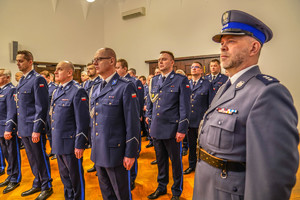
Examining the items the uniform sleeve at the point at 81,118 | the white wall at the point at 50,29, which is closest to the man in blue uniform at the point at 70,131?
the uniform sleeve at the point at 81,118

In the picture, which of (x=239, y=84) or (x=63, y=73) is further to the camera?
(x=63, y=73)

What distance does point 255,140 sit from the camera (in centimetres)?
75

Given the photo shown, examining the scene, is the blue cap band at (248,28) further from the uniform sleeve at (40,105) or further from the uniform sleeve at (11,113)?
the uniform sleeve at (11,113)

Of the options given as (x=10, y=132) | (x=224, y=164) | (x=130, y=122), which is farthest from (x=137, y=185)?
(x=224, y=164)

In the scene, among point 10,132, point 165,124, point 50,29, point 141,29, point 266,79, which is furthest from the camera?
point 141,29

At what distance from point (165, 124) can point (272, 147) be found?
1489mm

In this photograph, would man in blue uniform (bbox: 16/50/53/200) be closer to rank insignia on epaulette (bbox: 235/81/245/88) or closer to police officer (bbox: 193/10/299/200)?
police officer (bbox: 193/10/299/200)

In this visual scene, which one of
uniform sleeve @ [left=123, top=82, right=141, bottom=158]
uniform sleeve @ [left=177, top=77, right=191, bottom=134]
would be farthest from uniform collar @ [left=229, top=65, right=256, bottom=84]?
uniform sleeve @ [left=177, top=77, right=191, bottom=134]

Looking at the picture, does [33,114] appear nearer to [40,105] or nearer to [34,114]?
[34,114]

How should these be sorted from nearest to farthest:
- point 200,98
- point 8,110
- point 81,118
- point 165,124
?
point 81,118 < point 165,124 < point 8,110 < point 200,98

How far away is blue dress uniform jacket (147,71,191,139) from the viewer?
84.0 inches

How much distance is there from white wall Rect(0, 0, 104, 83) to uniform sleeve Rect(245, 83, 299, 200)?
8.13 m

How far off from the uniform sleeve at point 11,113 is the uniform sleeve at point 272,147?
2848 mm

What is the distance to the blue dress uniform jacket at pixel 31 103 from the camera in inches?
87.4
